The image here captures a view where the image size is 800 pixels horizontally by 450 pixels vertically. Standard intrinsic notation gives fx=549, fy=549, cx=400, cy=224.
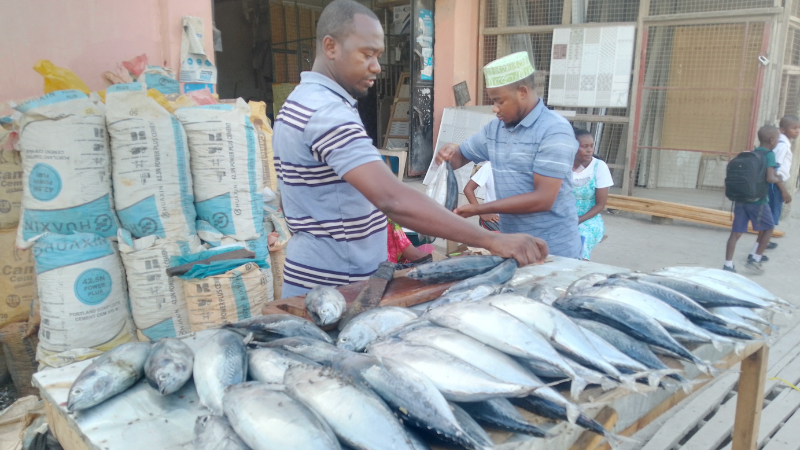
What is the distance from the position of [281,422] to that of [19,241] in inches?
121

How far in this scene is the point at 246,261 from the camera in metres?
3.75

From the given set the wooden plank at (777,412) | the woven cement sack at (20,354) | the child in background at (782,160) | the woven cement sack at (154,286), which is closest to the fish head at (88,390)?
the woven cement sack at (154,286)

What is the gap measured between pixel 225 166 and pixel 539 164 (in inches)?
85.1

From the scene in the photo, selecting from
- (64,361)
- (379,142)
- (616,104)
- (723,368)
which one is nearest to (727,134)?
(616,104)

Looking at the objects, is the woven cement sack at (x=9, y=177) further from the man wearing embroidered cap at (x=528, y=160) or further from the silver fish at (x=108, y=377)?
the man wearing embroidered cap at (x=528, y=160)

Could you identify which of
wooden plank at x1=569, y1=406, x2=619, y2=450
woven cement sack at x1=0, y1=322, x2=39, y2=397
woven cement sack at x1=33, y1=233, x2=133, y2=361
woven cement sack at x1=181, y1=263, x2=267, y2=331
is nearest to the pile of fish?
wooden plank at x1=569, y1=406, x2=619, y2=450

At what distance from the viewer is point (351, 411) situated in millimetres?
1212

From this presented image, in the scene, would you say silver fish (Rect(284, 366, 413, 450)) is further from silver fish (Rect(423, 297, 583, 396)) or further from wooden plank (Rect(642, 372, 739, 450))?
wooden plank (Rect(642, 372, 739, 450))

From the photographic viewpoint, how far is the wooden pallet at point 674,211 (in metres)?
7.84

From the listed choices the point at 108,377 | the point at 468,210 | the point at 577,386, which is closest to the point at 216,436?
the point at 108,377

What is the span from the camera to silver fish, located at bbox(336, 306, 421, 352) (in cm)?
167

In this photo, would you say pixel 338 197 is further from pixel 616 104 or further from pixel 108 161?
pixel 616 104

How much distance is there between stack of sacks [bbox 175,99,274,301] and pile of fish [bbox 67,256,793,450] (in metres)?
2.20

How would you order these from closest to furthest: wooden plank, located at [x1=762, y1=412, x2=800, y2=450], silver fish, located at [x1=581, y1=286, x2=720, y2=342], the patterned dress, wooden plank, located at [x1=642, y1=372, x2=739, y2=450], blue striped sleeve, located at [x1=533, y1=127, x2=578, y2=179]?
silver fish, located at [x1=581, y1=286, x2=720, y2=342]
blue striped sleeve, located at [x1=533, y1=127, x2=578, y2=179]
wooden plank, located at [x1=762, y1=412, x2=800, y2=450]
wooden plank, located at [x1=642, y1=372, x2=739, y2=450]
the patterned dress
